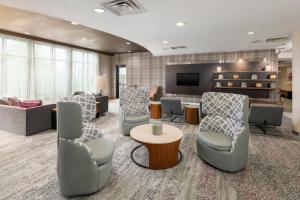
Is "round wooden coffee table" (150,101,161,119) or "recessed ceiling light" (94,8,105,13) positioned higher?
"recessed ceiling light" (94,8,105,13)

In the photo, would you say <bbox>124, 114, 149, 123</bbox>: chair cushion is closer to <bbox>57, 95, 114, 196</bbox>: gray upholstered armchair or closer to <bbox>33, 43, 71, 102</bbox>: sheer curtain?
<bbox>57, 95, 114, 196</bbox>: gray upholstered armchair

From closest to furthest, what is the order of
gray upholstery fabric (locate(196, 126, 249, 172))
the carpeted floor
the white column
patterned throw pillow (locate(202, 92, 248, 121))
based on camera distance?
the carpeted floor
gray upholstery fabric (locate(196, 126, 249, 172))
patterned throw pillow (locate(202, 92, 248, 121))
the white column

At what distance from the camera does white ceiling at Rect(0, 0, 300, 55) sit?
9.52 feet

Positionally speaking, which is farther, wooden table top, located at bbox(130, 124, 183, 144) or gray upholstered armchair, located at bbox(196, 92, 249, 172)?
wooden table top, located at bbox(130, 124, 183, 144)

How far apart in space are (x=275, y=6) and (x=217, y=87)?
18.1 ft

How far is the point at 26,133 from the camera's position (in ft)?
13.3

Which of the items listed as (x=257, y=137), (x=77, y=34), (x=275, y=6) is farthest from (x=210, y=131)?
(x=77, y=34)

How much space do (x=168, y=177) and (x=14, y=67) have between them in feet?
22.4

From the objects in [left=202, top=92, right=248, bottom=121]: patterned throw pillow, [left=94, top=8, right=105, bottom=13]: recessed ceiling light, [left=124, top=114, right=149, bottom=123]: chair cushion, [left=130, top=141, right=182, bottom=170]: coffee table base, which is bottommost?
[left=130, top=141, right=182, bottom=170]: coffee table base

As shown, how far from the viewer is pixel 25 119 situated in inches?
158

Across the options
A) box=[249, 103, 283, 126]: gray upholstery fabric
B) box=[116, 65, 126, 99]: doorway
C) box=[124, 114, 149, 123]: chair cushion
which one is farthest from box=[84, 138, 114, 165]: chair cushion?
box=[116, 65, 126, 99]: doorway

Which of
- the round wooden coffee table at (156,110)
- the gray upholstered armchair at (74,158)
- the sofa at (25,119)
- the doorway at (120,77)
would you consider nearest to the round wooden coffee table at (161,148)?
the gray upholstered armchair at (74,158)

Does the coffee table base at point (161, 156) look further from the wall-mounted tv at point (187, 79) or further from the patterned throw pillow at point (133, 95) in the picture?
the wall-mounted tv at point (187, 79)

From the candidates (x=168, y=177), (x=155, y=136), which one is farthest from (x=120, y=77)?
(x=168, y=177)
